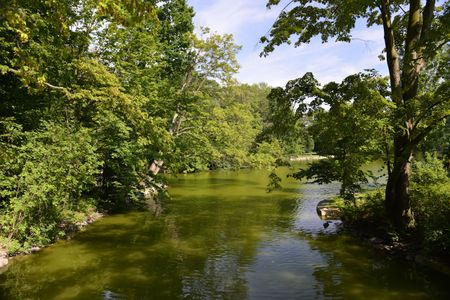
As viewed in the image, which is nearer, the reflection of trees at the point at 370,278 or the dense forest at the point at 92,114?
the reflection of trees at the point at 370,278

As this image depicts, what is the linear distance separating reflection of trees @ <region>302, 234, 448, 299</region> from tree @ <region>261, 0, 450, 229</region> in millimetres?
1975

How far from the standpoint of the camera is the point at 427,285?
31.6 ft

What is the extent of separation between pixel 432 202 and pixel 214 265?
7.76m

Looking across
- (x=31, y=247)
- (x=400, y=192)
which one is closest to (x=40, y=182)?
(x=31, y=247)

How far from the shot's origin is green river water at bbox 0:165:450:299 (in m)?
9.42

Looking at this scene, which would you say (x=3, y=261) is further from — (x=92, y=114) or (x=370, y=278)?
(x=370, y=278)

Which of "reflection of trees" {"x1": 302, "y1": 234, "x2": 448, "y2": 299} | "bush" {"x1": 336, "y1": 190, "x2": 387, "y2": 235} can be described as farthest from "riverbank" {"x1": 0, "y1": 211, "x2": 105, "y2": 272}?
"bush" {"x1": 336, "y1": 190, "x2": 387, "y2": 235}

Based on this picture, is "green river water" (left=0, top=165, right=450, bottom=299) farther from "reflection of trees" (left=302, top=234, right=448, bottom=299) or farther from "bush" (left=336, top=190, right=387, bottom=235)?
"bush" (left=336, top=190, right=387, bottom=235)

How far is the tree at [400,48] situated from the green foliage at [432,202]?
66cm

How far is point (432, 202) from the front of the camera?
41.4 feet

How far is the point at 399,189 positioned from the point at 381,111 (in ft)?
9.62

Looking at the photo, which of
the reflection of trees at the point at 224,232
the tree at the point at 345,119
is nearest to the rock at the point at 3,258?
the reflection of trees at the point at 224,232

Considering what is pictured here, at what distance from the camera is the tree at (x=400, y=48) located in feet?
36.6

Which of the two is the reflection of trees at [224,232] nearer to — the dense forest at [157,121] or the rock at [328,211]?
the rock at [328,211]
